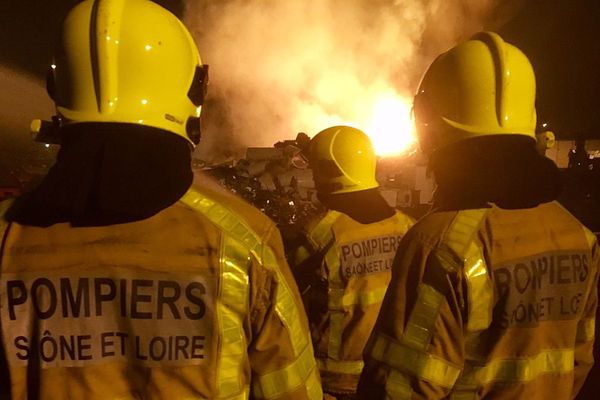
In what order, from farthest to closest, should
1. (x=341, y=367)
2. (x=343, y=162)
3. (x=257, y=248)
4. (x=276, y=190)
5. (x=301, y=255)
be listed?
(x=276, y=190), (x=343, y=162), (x=301, y=255), (x=341, y=367), (x=257, y=248)

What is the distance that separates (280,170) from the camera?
39.3ft

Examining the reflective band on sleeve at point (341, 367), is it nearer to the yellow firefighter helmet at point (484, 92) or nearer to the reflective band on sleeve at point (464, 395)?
the reflective band on sleeve at point (464, 395)

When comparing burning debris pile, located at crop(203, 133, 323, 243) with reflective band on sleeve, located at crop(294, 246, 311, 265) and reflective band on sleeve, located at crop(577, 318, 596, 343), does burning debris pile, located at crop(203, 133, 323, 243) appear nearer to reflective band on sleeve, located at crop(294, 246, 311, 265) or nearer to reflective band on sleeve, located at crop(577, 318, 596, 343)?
reflective band on sleeve, located at crop(294, 246, 311, 265)

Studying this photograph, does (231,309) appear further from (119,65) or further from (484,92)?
(484,92)

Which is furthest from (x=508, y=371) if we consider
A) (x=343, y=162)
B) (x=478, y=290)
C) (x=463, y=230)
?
(x=343, y=162)

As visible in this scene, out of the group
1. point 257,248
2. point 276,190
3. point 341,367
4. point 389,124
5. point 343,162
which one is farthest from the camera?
point 389,124

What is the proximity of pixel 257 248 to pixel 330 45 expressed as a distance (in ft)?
104

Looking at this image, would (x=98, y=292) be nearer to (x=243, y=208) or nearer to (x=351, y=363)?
(x=243, y=208)

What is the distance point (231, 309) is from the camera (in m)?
1.53

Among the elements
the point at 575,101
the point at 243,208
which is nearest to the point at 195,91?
the point at 243,208

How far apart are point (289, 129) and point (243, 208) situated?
31224mm

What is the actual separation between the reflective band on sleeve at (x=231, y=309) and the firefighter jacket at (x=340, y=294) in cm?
177

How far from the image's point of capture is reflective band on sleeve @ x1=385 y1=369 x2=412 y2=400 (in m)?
1.66

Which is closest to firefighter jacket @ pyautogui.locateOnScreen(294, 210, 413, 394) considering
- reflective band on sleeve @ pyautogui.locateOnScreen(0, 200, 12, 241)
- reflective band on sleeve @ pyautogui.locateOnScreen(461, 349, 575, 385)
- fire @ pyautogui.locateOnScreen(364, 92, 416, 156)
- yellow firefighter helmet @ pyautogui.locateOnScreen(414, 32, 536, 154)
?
yellow firefighter helmet @ pyautogui.locateOnScreen(414, 32, 536, 154)
